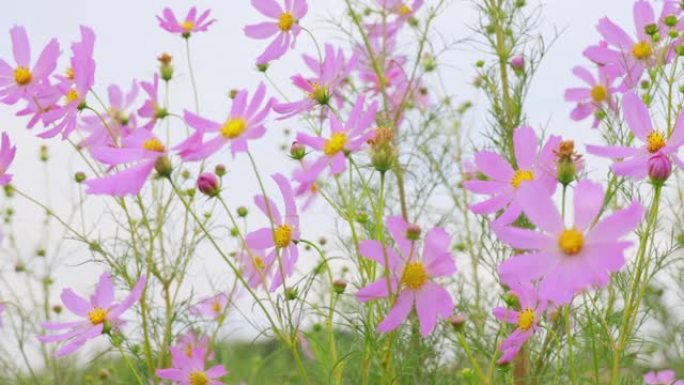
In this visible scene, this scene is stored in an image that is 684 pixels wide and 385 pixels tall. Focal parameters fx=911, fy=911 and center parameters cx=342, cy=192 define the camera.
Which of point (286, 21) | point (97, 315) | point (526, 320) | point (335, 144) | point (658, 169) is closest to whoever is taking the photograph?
point (658, 169)

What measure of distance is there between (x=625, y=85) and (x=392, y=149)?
0.79 meters

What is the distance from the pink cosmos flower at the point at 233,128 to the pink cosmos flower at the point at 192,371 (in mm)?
417

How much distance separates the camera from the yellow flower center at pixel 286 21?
4.98ft

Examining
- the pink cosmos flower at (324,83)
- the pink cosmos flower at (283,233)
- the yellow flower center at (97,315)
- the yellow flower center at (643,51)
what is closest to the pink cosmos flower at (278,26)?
the pink cosmos flower at (324,83)

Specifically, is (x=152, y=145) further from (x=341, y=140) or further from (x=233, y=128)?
(x=341, y=140)

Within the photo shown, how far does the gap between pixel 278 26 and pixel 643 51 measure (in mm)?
641

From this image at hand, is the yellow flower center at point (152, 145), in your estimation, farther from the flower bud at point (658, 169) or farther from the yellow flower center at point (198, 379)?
the flower bud at point (658, 169)

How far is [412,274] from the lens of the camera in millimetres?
1047

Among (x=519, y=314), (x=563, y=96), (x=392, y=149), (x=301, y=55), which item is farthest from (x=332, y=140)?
(x=563, y=96)

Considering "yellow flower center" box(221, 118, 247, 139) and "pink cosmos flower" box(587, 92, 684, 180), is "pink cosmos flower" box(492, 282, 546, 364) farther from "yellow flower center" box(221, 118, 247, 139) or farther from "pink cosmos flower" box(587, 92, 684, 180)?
"yellow flower center" box(221, 118, 247, 139)

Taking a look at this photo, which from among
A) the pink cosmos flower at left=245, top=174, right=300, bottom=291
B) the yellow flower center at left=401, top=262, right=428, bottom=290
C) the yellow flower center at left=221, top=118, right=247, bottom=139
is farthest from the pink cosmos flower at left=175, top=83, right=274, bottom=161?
the yellow flower center at left=401, top=262, right=428, bottom=290

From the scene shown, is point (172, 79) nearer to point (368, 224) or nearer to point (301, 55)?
point (301, 55)

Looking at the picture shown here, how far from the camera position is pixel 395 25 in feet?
7.25

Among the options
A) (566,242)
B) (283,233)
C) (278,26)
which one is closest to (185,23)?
(278,26)
